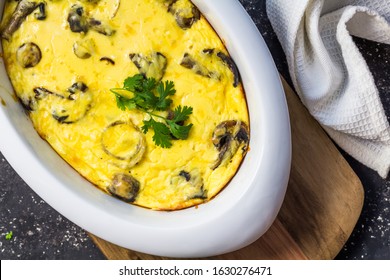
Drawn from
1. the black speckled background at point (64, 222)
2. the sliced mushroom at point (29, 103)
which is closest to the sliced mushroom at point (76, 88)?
the sliced mushroom at point (29, 103)

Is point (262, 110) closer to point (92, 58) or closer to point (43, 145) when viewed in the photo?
point (92, 58)

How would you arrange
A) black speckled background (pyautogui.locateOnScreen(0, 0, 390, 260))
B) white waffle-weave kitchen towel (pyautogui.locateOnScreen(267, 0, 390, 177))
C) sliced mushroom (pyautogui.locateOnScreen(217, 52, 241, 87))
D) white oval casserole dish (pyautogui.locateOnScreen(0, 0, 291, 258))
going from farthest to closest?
1. black speckled background (pyautogui.locateOnScreen(0, 0, 390, 260))
2. white waffle-weave kitchen towel (pyautogui.locateOnScreen(267, 0, 390, 177))
3. sliced mushroom (pyautogui.locateOnScreen(217, 52, 241, 87))
4. white oval casserole dish (pyautogui.locateOnScreen(0, 0, 291, 258))

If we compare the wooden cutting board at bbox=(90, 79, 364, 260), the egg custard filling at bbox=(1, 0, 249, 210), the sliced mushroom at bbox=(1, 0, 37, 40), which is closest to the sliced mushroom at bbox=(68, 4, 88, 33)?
the egg custard filling at bbox=(1, 0, 249, 210)

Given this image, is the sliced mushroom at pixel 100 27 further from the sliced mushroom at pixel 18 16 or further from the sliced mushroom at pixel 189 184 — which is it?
the sliced mushroom at pixel 189 184

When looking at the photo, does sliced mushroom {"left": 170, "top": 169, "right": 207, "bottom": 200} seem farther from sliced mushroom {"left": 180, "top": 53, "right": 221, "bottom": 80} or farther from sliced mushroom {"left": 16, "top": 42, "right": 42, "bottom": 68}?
sliced mushroom {"left": 16, "top": 42, "right": 42, "bottom": 68}

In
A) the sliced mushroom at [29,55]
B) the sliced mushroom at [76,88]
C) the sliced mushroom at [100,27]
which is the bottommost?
the sliced mushroom at [76,88]

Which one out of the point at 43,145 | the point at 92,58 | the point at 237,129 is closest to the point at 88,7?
the point at 92,58
